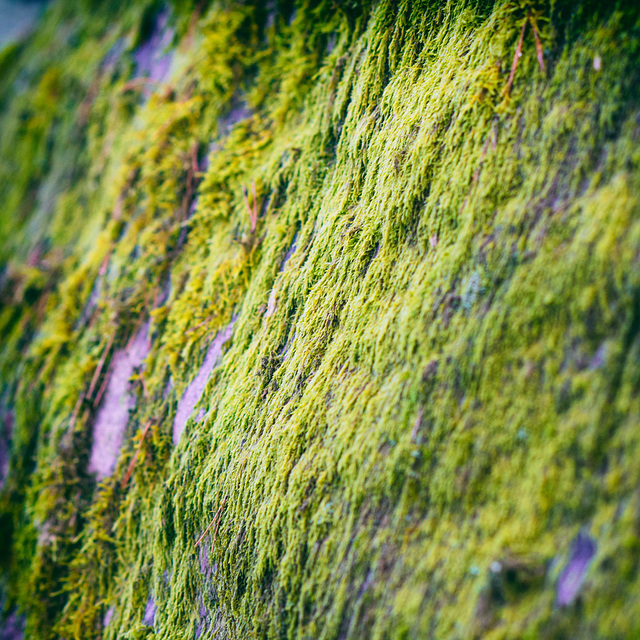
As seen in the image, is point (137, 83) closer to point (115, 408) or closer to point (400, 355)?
point (115, 408)

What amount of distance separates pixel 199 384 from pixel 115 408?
72 centimetres

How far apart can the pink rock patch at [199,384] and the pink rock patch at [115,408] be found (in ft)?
1.39

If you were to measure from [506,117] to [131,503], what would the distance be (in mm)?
2242

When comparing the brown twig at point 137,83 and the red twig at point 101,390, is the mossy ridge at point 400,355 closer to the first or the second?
the red twig at point 101,390

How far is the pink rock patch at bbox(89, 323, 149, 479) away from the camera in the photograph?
2316mm

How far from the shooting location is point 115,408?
240 cm

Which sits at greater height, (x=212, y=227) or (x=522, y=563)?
(x=212, y=227)

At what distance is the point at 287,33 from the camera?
2289mm

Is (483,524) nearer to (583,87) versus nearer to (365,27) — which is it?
(583,87)

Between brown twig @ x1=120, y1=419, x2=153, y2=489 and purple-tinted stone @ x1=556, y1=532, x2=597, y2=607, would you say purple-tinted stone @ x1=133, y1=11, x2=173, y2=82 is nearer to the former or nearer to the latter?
brown twig @ x1=120, y1=419, x2=153, y2=489

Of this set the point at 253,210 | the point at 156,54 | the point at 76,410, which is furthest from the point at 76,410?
the point at 156,54

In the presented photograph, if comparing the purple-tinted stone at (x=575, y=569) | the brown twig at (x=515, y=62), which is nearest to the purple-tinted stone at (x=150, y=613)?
the purple-tinted stone at (x=575, y=569)

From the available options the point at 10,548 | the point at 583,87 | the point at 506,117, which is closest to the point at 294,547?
the point at 506,117

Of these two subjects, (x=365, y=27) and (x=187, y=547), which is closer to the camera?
(x=187, y=547)
